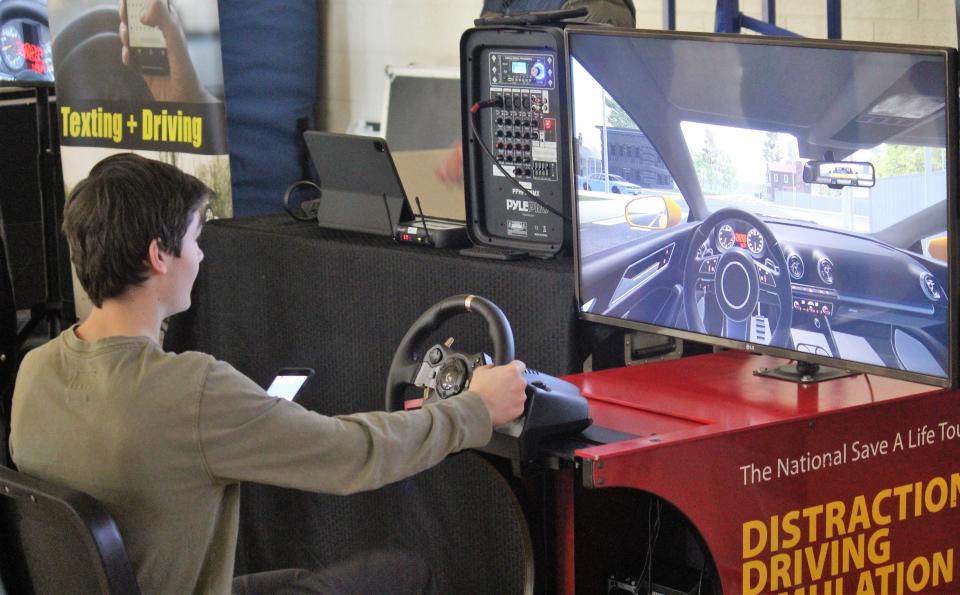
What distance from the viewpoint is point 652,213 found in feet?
6.70

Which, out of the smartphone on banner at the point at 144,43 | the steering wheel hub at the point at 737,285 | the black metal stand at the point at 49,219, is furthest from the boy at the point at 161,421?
Result: the black metal stand at the point at 49,219

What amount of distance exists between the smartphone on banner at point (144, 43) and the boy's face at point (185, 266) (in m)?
2.16

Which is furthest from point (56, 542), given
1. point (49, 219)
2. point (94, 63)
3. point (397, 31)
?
point (397, 31)

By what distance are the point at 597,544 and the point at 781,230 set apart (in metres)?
0.57

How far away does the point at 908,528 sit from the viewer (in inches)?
76.4

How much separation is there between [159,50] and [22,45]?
1.64 meters

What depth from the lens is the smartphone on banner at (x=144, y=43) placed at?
366 cm

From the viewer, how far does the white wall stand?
326 cm

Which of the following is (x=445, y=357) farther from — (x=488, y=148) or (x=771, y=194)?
(x=488, y=148)

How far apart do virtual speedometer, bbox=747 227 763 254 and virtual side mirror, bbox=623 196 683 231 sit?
141mm

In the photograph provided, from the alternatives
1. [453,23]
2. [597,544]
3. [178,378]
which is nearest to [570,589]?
[597,544]

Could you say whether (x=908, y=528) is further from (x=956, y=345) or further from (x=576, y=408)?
(x=576, y=408)

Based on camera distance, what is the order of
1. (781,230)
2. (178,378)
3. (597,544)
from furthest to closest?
(597,544) → (781,230) → (178,378)

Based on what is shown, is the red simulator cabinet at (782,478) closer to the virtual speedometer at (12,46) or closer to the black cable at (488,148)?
the black cable at (488,148)
